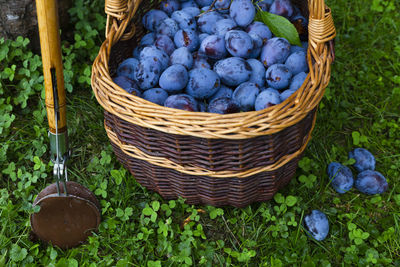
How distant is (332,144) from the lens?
201 cm

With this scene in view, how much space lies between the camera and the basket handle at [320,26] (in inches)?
58.3

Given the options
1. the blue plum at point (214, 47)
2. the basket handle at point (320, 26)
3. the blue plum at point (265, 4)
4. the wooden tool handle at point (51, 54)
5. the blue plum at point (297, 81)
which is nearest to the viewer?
the wooden tool handle at point (51, 54)

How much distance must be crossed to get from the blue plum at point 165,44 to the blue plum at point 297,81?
524 millimetres

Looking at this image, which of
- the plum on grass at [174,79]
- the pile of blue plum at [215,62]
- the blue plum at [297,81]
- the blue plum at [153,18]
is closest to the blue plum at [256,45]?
the pile of blue plum at [215,62]

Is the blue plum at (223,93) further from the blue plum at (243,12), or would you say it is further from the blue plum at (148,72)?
the blue plum at (243,12)

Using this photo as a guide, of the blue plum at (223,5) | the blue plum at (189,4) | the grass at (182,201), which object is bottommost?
the grass at (182,201)

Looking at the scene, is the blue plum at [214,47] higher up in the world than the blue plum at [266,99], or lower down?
higher up

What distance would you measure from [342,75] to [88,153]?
1.44 meters

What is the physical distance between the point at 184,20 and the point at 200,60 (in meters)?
0.26

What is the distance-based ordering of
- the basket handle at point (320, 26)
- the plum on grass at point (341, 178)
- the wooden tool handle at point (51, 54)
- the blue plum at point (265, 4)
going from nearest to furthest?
1. the wooden tool handle at point (51, 54)
2. the basket handle at point (320, 26)
3. the plum on grass at point (341, 178)
4. the blue plum at point (265, 4)

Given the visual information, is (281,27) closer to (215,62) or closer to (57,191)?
(215,62)

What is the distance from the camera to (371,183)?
5.88 ft

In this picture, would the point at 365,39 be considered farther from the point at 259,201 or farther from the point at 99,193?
the point at 99,193

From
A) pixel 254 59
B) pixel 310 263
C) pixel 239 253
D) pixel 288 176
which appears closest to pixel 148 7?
pixel 254 59
